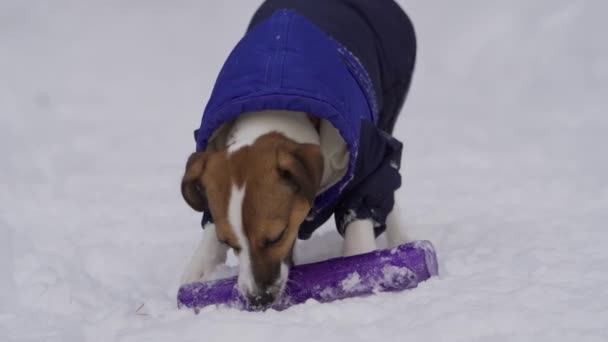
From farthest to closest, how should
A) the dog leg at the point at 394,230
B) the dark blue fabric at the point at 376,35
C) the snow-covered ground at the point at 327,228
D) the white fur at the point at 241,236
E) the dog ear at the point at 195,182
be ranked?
1. the dark blue fabric at the point at 376,35
2. the dog leg at the point at 394,230
3. the dog ear at the point at 195,182
4. the white fur at the point at 241,236
5. the snow-covered ground at the point at 327,228

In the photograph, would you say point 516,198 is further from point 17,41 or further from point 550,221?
point 17,41

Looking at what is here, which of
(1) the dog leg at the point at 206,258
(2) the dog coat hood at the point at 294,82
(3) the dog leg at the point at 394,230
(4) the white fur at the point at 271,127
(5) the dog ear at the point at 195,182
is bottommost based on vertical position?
(1) the dog leg at the point at 206,258

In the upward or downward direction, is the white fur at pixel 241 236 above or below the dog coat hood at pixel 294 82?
below

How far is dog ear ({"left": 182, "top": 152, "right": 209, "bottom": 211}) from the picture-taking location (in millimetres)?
3215

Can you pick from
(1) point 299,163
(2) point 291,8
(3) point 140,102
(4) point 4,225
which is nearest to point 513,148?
(2) point 291,8

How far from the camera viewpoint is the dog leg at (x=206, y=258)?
143 inches

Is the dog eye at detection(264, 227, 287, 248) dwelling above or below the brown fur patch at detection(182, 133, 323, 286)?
below

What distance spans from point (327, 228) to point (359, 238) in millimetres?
1060

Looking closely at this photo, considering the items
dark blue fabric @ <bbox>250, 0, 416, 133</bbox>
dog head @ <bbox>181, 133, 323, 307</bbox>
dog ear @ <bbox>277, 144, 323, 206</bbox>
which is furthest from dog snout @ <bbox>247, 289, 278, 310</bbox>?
dark blue fabric @ <bbox>250, 0, 416, 133</bbox>

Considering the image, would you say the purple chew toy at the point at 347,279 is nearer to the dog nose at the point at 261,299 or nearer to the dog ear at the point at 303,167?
the dog nose at the point at 261,299

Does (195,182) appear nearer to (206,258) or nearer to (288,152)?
(288,152)

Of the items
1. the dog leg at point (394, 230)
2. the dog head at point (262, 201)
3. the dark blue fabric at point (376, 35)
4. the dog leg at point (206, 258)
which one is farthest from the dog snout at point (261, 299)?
Answer: the dark blue fabric at point (376, 35)

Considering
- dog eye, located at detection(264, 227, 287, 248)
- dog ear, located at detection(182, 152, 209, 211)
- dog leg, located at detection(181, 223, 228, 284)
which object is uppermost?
dog ear, located at detection(182, 152, 209, 211)

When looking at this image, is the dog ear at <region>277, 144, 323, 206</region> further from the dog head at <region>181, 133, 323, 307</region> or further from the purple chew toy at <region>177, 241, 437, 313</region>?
the purple chew toy at <region>177, 241, 437, 313</region>
